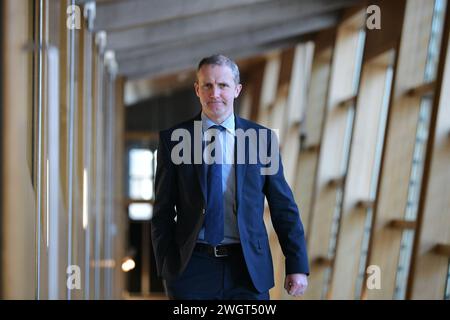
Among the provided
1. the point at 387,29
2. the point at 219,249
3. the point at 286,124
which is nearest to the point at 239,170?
the point at 219,249

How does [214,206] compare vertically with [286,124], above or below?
below

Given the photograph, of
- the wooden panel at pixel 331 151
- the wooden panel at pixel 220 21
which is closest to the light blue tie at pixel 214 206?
the wooden panel at pixel 220 21

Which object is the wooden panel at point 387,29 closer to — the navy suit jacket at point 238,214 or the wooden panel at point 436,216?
the wooden panel at point 436,216

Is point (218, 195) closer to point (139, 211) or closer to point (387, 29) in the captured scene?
point (387, 29)

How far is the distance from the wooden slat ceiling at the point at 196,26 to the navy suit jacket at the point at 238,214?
4.60 m

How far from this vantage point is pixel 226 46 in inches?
381

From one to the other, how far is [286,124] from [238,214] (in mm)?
8926

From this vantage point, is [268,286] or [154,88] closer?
[268,286]

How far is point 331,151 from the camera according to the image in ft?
29.4

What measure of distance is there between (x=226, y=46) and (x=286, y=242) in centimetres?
720

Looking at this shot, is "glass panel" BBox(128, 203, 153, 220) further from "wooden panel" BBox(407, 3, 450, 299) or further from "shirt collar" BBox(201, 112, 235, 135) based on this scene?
"shirt collar" BBox(201, 112, 235, 135)

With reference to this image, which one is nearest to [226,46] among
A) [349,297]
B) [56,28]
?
[349,297]

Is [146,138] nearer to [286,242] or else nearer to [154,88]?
[154,88]
